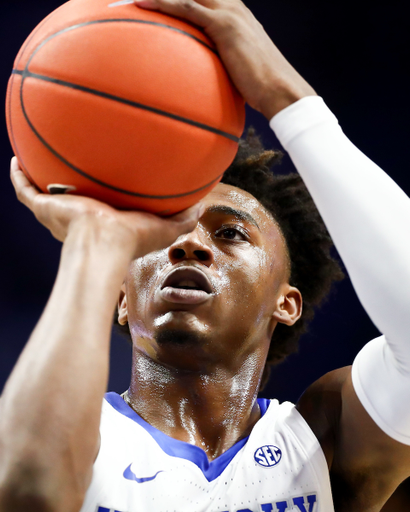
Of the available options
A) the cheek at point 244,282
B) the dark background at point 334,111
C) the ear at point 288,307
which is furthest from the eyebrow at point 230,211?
the dark background at point 334,111

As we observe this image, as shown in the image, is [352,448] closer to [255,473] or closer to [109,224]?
[255,473]

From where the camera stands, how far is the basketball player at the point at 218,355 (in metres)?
1.09

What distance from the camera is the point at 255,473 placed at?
1.93 metres

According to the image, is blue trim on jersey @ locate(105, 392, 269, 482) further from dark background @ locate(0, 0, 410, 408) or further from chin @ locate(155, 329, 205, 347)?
dark background @ locate(0, 0, 410, 408)

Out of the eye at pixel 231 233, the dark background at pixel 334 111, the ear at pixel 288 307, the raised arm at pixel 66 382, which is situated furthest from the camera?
the dark background at pixel 334 111

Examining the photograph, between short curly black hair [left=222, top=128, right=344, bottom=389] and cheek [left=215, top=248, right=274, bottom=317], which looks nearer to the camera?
cheek [left=215, top=248, right=274, bottom=317]

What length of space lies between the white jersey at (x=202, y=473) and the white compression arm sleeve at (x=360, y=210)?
0.62 m

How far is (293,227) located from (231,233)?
934 millimetres

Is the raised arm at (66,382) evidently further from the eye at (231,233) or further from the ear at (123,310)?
the ear at (123,310)

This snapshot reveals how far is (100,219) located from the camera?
1.30m

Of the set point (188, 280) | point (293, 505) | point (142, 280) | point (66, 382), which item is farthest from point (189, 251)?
point (66, 382)

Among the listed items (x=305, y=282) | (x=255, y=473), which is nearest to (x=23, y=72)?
(x=255, y=473)

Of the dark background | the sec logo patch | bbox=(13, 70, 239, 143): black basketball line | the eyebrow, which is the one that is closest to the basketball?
bbox=(13, 70, 239, 143): black basketball line

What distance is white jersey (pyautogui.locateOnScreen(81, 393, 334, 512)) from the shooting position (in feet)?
5.89
